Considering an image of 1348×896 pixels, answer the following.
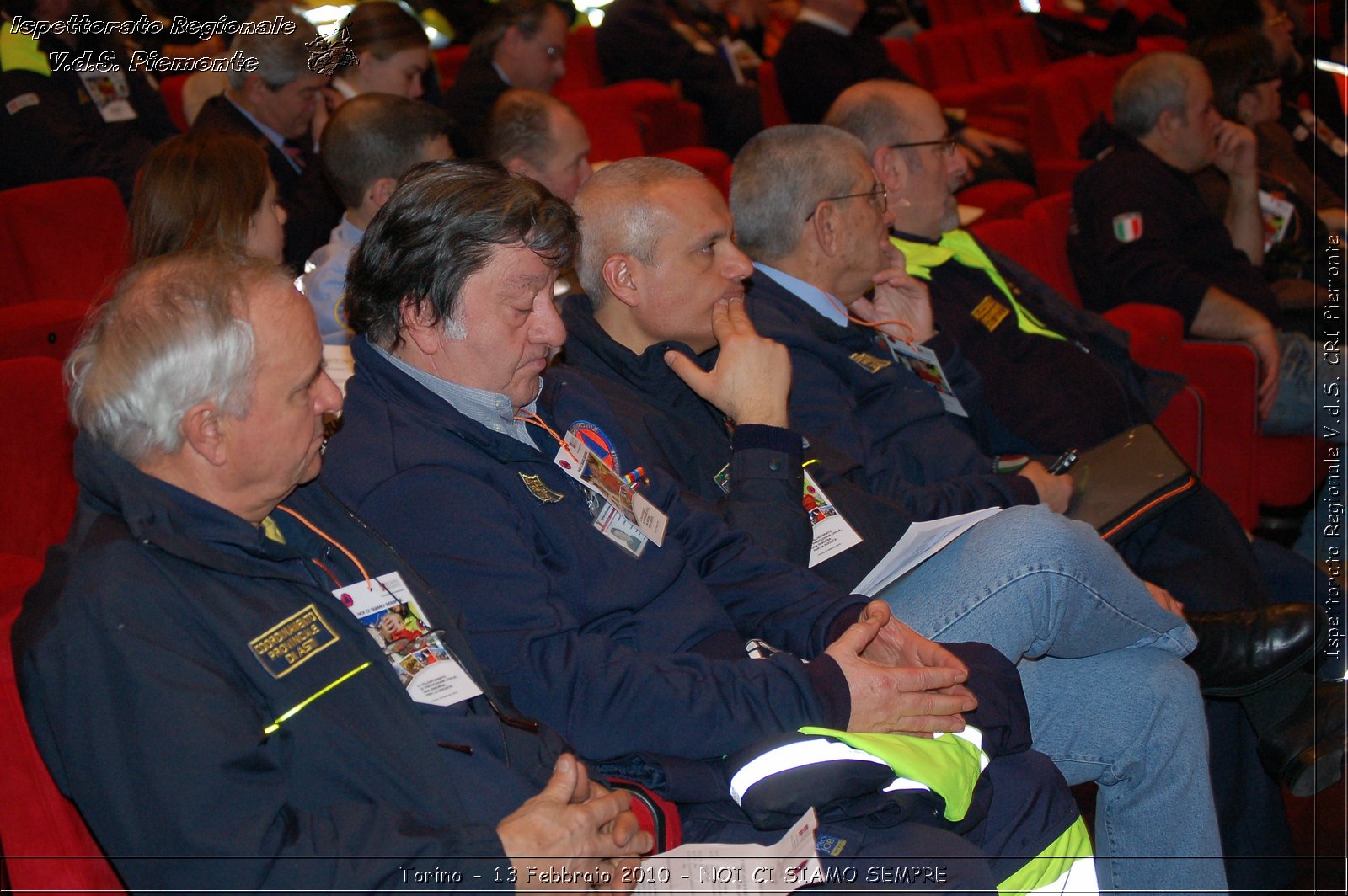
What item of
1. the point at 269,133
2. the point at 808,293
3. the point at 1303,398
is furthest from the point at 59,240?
the point at 1303,398

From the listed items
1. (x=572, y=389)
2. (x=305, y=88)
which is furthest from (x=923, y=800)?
(x=305, y=88)

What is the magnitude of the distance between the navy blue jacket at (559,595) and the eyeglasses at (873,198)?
121cm

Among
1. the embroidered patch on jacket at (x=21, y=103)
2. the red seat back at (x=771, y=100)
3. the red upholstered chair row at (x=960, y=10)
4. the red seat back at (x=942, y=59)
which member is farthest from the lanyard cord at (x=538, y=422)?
the red upholstered chair row at (x=960, y=10)

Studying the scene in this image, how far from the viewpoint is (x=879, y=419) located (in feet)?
8.96

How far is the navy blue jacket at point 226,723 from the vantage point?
4.04ft

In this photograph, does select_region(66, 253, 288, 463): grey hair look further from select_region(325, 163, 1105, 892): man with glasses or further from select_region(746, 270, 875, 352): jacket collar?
select_region(746, 270, 875, 352): jacket collar

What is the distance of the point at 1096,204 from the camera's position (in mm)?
4117

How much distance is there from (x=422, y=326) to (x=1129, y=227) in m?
3.01

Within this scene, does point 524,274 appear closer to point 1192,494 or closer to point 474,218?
point 474,218

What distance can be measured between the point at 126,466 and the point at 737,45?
618 centimetres

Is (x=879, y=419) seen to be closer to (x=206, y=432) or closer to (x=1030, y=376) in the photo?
(x=1030, y=376)

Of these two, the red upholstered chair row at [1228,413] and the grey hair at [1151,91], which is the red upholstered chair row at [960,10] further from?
the red upholstered chair row at [1228,413]

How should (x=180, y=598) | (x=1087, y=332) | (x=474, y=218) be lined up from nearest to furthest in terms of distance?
(x=180, y=598), (x=474, y=218), (x=1087, y=332)

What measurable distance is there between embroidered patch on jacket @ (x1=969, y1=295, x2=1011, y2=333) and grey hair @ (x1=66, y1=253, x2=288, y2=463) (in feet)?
7.29
